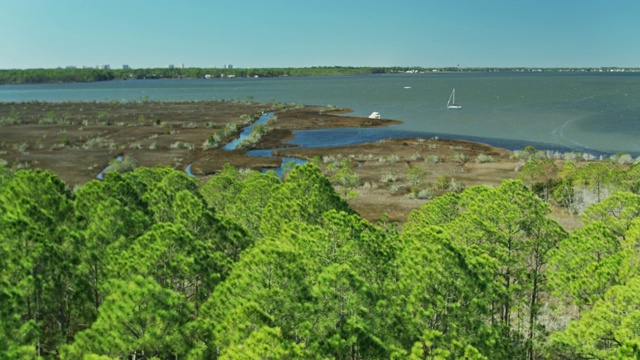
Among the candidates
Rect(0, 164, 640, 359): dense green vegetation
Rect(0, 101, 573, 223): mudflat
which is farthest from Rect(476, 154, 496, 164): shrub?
Rect(0, 164, 640, 359): dense green vegetation

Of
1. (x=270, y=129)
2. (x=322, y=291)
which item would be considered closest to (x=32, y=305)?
(x=322, y=291)

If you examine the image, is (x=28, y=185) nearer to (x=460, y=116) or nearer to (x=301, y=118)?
(x=301, y=118)

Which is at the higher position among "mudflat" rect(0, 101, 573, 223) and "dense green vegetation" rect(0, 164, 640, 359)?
"dense green vegetation" rect(0, 164, 640, 359)

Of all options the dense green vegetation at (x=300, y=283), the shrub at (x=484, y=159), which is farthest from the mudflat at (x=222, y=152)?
the dense green vegetation at (x=300, y=283)

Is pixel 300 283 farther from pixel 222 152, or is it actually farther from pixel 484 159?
pixel 222 152

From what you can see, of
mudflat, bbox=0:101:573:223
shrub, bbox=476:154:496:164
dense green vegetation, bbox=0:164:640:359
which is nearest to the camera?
dense green vegetation, bbox=0:164:640:359

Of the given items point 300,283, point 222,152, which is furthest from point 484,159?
point 300,283

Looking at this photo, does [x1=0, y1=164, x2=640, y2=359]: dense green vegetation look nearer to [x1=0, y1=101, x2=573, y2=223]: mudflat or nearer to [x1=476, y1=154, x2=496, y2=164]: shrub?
[x1=0, y1=101, x2=573, y2=223]: mudflat
